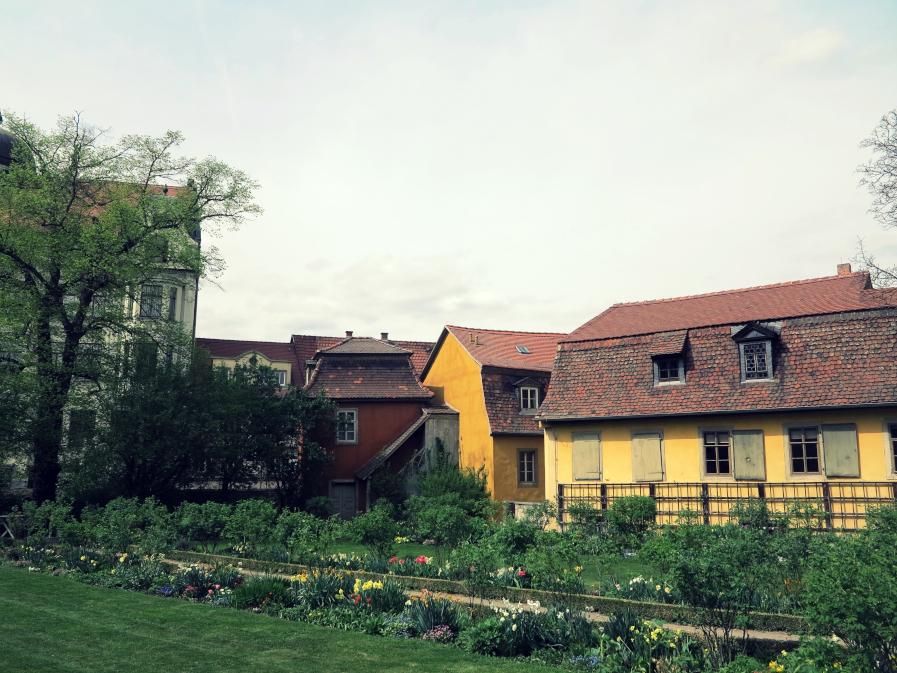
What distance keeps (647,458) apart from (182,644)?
17.3 meters

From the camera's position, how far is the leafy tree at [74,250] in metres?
22.5

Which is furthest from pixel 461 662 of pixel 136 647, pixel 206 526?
pixel 206 526

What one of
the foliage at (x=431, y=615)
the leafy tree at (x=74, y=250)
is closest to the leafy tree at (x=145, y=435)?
the leafy tree at (x=74, y=250)

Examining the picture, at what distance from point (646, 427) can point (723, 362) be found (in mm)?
3244

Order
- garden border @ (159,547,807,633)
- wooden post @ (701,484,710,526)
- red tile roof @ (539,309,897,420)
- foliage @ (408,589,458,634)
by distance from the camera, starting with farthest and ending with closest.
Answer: wooden post @ (701,484,710,526) → red tile roof @ (539,309,897,420) → foliage @ (408,589,458,634) → garden border @ (159,547,807,633)

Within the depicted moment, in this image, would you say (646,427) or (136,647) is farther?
(646,427)

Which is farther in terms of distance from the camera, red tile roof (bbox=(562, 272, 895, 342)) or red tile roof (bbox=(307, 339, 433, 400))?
red tile roof (bbox=(307, 339, 433, 400))

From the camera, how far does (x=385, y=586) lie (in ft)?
36.6

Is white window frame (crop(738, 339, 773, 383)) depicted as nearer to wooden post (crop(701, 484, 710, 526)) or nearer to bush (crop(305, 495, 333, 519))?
wooden post (crop(701, 484, 710, 526))

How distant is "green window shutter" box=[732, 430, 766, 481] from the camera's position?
2150 cm

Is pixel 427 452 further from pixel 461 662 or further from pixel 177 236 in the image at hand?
pixel 461 662

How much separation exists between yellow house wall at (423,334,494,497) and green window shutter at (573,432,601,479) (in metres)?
4.80

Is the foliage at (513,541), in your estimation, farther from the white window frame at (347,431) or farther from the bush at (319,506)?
the white window frame at (347,431)

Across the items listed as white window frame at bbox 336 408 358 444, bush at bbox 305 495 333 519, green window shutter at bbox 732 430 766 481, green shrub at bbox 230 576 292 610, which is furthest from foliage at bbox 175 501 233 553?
green window shutter at bbox 732 430 766 481
